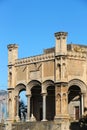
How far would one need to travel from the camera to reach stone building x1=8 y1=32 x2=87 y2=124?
41375 mm

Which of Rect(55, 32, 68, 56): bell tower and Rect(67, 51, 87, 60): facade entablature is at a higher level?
Rect(55, 32, 68, 56): bell tower

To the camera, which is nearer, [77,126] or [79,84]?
[77,126]

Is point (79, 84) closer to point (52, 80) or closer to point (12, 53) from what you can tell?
point (52, 80)

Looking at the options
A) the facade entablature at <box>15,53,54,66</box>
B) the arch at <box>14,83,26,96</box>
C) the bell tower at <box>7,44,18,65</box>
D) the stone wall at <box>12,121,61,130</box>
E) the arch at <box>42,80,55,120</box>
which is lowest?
the stone wall at <box>12,121,61,130</box>

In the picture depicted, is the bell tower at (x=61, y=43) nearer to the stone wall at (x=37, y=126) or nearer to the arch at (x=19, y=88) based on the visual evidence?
the arch at (x=19, y=88)

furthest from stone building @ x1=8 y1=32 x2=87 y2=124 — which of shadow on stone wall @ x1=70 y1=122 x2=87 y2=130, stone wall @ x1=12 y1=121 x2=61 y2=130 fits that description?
shadow on stone wall @ x1=70 y1=122 x2=87 y2=130

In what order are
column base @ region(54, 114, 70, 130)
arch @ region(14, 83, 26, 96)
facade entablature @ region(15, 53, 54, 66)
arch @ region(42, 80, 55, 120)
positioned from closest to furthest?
1. column base @ region(54, 114, 70, 130)
2. facade entablature @ region(15, 53, 54, 66)
3. arch @ region(14, 83, 26, 96)
4. arch @ region(42, 80, 55, 120)

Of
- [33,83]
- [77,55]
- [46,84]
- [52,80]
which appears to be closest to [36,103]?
[33,83]

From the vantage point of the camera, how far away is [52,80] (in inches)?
1668

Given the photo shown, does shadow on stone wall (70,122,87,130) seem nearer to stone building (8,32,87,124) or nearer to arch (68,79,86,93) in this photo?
stone building (8,32,87,124)

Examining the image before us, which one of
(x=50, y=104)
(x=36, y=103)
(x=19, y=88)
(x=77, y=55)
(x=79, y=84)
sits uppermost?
(x=77, y=55)

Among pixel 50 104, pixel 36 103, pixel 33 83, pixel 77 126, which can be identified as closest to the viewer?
pixel 77 126

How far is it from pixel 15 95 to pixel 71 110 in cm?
606

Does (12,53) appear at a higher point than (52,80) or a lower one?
higher
